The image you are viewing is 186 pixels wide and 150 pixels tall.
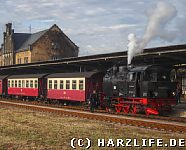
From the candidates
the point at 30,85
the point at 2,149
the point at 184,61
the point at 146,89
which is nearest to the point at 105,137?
the point at 2,149

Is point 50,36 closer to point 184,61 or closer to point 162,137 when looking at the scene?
point 184,61

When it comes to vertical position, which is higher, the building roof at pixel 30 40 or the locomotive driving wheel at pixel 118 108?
the building roof at pixel 30 40

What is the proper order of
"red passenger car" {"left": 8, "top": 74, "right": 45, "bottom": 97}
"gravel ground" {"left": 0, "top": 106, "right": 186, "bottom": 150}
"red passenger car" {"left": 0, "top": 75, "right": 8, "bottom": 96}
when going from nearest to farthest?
"gravel ground" {"left": 0, "top": 106, "right": 186, "bottom": 150} → "red passenger car" {"left": 8, "top": 74, "right": 45, "bottom": 97} → "red passenger car" {"left": 0, "top": 75, "right": 8, "bottom": 96}

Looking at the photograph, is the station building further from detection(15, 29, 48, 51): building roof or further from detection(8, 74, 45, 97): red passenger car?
detection(8, 74, 45, 97): red passenger car

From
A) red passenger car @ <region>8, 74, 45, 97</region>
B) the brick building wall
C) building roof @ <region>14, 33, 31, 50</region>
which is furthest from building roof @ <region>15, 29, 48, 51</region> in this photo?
red passenger car @ <region>8, 74, 45, 97</region>

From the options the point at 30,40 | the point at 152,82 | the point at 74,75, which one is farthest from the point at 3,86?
the point at 30,40

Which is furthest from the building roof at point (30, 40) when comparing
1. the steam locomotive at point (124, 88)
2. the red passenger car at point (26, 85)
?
the steam locomotive at point (124, 88)

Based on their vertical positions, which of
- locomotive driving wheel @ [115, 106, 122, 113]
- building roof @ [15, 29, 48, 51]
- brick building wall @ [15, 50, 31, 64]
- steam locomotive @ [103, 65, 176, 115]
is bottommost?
locomotive driving wheel @ [115, 106, 122, 113]

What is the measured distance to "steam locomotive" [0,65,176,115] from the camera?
67.8 feet

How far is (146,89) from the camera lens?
20.6m

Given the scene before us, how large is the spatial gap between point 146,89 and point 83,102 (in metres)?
8.65

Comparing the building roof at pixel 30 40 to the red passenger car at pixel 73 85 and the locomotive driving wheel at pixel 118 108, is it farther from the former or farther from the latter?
the locomotive driving wheel at pixel 118 108

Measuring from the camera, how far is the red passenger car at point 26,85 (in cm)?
3531

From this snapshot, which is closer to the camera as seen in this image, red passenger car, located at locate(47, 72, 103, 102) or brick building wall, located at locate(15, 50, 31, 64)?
red passenger car, located at locate(47, 72, 103, 102)
